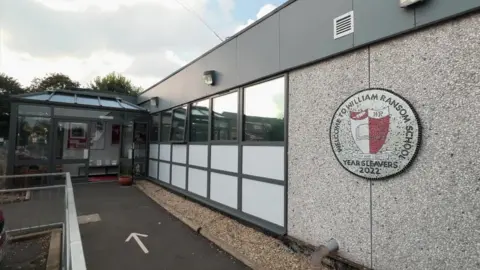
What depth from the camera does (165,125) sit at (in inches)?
370

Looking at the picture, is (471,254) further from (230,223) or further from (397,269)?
(230,223)

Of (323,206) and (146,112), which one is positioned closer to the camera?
(323,206)

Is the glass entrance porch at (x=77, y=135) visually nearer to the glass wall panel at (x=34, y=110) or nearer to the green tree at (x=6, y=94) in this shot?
the glass wall panel at (x=34, y=110)

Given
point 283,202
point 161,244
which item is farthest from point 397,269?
point 161,244

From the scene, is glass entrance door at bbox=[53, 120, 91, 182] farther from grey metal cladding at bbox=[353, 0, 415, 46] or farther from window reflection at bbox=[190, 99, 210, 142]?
grey metal cladding at bbox=[353, 0, 415, 46]

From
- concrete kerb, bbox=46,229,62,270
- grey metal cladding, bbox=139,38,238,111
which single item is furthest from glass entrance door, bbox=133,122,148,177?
concrete kerb, bbox=46,229,62,270

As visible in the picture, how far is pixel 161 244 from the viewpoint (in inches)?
166

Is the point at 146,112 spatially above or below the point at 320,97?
above

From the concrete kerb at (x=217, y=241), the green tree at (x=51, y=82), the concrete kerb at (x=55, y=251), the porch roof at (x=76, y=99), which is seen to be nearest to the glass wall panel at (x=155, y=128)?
the porch roof at (x=76, y=99)

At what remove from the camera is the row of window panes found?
14.3 ft

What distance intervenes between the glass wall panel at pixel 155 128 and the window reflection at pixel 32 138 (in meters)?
3.57

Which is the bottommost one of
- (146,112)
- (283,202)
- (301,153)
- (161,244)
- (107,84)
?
(161,244)

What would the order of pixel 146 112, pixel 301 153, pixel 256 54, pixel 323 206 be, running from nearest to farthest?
pixel 323 206
pixel 301 153
pixel 256 54
pixel 146 112

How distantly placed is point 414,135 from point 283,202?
7.09 ft
